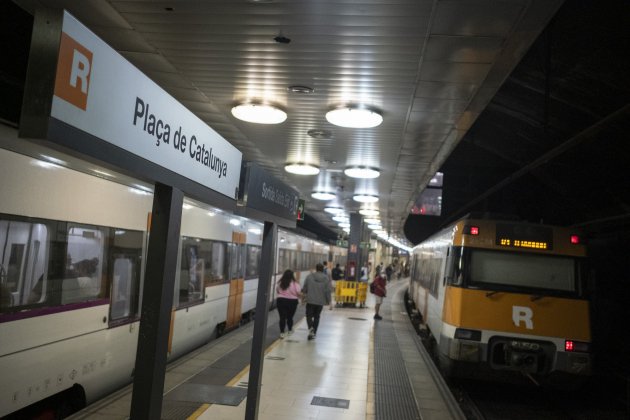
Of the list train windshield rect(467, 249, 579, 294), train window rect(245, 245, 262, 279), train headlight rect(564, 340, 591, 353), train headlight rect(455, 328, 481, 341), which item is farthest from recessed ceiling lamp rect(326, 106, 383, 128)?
train window rect(245, 245, 262, 279)

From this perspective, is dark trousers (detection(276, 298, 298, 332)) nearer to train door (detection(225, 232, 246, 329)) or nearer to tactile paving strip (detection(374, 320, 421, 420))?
train door (detection(225, 232, 246, 329))

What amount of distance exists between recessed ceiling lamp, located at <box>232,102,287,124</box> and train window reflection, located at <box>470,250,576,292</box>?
3477 millimetres

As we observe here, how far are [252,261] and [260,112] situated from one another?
6150 mm

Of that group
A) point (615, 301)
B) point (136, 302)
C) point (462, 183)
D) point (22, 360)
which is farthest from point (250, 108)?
point (462, 183)

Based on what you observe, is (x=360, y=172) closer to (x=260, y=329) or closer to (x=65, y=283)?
(x=260, y=329)

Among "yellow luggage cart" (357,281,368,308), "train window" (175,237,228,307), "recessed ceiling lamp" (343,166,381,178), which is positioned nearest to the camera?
"train window" (175,237,228,307)

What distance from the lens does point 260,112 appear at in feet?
24.1

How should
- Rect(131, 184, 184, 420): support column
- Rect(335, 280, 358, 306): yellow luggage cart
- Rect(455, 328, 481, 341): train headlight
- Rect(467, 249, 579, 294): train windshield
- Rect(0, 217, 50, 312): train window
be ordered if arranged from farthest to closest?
1. Rect(335, 280, 358, 306): yellow luggage cart
2. Rect(467, 249, 579, 294): train windshield
3. Rect(455, 328, 481, 341): train headlight
4. Rect(0, 217, 50, 312): train window
5. Rect(131, 184, 184, 420): support column

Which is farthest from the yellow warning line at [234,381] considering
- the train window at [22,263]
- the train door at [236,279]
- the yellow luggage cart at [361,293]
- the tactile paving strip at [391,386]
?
the yellow luggage cart at [361,293]

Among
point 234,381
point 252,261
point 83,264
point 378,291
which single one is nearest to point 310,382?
point 234,381

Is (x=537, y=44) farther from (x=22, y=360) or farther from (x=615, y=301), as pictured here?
(x=22, y=360)

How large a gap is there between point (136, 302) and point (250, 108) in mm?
3036

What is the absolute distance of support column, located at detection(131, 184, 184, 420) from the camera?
7.73 feet

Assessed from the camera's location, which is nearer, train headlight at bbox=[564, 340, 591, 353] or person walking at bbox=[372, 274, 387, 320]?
train headlight at bbox=[564, 340, 591, 353]
